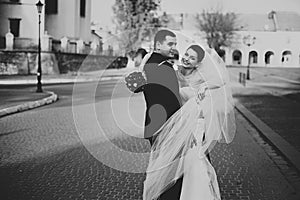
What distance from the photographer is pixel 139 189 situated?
595cm

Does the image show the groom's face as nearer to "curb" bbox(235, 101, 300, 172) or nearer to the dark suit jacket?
the dark suit jacket

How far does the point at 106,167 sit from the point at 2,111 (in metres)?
7.13

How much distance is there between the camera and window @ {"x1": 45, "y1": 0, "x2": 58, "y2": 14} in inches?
1859

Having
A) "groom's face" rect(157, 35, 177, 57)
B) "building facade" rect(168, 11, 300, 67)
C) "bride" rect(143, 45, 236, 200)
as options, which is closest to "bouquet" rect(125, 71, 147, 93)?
"groom's face" rect(157, 35, 177, 57)

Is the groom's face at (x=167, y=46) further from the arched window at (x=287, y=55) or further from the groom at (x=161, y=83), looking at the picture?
the arched window at (x=287, y=55)

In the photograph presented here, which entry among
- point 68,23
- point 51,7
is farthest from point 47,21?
point 68,23


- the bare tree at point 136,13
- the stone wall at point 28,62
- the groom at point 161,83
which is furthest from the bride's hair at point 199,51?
the bare tree at point 136,13

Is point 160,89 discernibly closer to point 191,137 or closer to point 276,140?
point 191,137

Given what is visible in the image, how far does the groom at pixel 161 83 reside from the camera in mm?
4188

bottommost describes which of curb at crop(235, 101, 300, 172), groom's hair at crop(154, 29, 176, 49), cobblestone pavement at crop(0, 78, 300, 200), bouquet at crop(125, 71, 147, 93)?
cobblestone pavement at crop(0, 78, 300, 200)

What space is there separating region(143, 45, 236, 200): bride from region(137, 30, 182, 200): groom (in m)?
0.12

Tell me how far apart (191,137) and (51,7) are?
4594cm

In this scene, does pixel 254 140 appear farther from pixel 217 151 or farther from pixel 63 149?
pixel 63 149

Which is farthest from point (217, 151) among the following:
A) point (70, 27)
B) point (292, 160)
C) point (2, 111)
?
point (70, 27)
